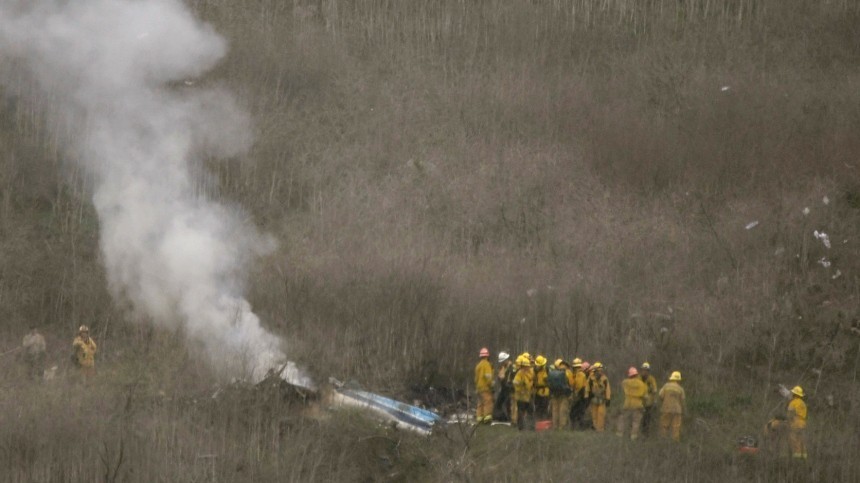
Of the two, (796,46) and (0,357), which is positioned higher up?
(796,46)

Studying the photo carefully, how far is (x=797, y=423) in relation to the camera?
18188mm

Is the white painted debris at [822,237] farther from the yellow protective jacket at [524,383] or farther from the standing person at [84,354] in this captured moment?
the standing person at [84,354]

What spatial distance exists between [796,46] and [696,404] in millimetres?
14663

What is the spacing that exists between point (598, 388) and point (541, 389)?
83 centimetres

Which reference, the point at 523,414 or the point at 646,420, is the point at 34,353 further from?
the point at 646,420

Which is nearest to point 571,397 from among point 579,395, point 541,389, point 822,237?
point 579,395

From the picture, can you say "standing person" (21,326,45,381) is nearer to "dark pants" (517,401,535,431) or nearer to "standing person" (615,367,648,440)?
"dark pants" (517,401,535,431)

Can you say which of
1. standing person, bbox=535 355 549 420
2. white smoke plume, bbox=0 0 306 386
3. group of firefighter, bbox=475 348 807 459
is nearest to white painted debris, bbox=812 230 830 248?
group of firefighter, bbox=475 348 807 459

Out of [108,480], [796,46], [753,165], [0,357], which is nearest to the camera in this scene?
[108,480]

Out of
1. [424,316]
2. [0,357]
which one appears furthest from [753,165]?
[0,357]

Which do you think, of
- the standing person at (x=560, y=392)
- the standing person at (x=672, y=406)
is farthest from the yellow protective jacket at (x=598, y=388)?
the standing person at (x=672, y=406)

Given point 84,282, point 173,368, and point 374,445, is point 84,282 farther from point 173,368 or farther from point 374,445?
point 374,445

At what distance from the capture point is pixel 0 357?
23.3m

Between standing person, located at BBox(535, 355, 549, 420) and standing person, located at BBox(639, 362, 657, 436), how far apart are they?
1397 mm
